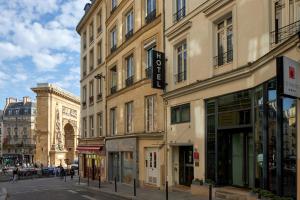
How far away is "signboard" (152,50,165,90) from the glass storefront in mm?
4326

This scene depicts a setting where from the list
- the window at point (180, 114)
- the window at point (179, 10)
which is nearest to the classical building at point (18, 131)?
the window at point (180, 114)

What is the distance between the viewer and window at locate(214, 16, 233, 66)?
17875 mm

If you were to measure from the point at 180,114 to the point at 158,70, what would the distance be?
2684mm

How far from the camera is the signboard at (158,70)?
23.0 m

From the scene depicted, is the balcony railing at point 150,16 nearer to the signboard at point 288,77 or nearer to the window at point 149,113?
the window at point 149,113

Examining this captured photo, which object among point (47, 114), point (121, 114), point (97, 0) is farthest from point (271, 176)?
point (47, 114)

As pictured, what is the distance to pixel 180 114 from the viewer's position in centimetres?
2188

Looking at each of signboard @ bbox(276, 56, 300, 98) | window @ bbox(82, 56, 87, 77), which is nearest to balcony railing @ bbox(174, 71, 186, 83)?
signboard @ bbox(276, 56, 300, 98)

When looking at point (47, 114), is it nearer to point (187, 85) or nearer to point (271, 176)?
point (187, 85)

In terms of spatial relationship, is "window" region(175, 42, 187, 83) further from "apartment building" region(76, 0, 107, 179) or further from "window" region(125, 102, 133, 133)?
"apartment building" region(76, 0, 107, 179)

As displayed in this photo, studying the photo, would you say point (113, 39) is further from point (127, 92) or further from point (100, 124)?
point (100, 124)

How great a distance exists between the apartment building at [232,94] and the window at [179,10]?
84mm

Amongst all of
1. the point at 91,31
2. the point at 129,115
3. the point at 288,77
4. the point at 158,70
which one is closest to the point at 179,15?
the point at 158,70

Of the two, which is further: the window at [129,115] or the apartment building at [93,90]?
the apartment building at [93,90]
